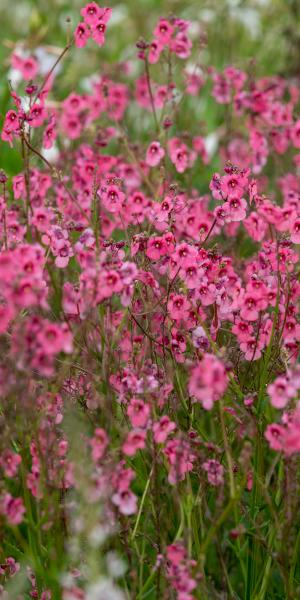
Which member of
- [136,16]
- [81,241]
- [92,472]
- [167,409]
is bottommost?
[92,472]

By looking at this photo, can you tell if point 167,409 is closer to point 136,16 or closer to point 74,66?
point 74,66

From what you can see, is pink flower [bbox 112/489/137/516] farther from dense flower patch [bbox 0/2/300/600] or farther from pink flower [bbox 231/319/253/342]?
pink flower [bbox 231/319/253/342]

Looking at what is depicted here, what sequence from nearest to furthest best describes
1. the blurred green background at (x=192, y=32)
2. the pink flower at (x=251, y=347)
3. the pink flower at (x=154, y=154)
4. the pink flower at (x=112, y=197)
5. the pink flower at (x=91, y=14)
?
the pink flower at (x=251, y=347)
the pink flower at (x=112, y=197)
the pink flower at (x=91, y=14)
the pink flower at (x=154, y=154)
the blurred green background at (x=192, y=32)

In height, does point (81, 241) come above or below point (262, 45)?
below

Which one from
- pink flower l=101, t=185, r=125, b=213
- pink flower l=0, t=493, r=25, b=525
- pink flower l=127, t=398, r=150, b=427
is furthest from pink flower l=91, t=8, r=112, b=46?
pink flower l=0, t=493, r=25, b=525

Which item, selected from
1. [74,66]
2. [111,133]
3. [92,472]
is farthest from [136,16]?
[92,472]

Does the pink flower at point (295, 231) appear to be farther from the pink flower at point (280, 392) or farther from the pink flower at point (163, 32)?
the pink flower at point (163, 32)

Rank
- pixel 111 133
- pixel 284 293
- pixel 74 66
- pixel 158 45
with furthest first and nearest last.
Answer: pixel 74 66 → pixel 111 133 → pixel 158 45 → pixel 284 293

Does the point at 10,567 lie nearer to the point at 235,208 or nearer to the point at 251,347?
the point at 251,347

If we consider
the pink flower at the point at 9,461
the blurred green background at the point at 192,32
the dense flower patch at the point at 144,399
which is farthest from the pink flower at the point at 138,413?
the blurred green background at the point at 192,32
